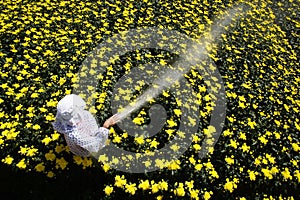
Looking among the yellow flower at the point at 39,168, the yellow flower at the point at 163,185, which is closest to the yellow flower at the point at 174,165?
the yellow flower at the point at 163,185

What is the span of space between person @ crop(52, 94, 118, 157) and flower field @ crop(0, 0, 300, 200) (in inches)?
19.1

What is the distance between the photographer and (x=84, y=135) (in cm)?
342

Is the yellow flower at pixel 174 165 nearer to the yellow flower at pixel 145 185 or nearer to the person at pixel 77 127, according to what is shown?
the yellow flower at pixel 145 185

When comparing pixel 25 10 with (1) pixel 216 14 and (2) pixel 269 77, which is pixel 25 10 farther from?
(2) pixel 269 77

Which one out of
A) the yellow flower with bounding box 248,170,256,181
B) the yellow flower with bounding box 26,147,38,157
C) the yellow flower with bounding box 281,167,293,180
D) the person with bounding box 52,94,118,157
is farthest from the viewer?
the yellow flower with bounding box 281,167,293,180

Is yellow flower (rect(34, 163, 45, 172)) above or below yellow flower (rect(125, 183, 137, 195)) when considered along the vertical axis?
above

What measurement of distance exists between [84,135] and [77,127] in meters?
0.15

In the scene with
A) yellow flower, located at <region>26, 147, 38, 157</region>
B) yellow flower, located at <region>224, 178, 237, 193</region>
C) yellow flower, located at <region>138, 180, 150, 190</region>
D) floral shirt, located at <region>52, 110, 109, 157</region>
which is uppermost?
floral shirt, located at <region>52, 110, 109, 157</region>

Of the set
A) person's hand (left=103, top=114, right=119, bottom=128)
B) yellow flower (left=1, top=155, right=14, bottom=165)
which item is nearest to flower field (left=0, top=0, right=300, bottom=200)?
yellow flower (left=1, top=155, right=14, bottom=165)

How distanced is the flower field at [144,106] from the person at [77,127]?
485 mm

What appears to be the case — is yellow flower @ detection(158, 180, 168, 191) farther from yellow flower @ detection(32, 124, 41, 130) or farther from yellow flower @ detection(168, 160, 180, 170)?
yellow flower @ detection(32, 124, 41, 130)

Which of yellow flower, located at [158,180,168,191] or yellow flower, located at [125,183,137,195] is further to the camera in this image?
yellow flower, located at [158,180,168,191]

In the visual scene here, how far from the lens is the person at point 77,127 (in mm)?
3100

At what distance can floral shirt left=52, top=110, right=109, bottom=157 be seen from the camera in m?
3.33
